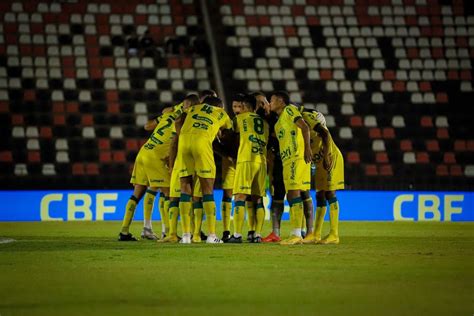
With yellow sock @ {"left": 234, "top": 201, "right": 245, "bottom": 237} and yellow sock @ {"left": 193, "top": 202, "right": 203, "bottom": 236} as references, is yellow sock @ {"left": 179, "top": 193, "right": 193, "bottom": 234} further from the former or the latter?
yellow sock @ {"left": 234, "top": 201, "right": 245, "bottom": 237}

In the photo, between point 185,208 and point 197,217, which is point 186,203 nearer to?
point 185,208

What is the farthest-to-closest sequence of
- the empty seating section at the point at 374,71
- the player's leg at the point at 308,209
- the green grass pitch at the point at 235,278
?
1. the empty seating section at the point at 374,71
2. the player's leg at the point at 308,209
3. the green grass pitch at the point at 235,278

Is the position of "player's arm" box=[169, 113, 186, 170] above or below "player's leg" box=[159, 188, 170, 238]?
above

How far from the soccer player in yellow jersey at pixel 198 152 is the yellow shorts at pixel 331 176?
4.93 ft

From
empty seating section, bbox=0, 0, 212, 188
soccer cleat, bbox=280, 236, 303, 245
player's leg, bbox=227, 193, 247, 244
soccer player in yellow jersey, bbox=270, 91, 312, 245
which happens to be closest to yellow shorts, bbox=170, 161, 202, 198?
player's leg, bbox=227, 193, 247, 244

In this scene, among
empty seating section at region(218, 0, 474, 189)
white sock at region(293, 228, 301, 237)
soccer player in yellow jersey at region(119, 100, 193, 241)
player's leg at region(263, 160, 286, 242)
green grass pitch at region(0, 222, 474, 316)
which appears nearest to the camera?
green grass pitch at region(0, 222, 474, 316)

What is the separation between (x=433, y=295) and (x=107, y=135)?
18606 millimetres

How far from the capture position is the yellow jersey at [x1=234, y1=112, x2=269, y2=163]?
13945 millimetres

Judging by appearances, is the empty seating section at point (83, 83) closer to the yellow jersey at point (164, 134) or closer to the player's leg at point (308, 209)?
the yellow jersey at point (164, 134)

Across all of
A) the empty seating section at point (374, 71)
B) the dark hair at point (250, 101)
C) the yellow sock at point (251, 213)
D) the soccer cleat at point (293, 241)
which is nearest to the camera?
→ the soccer cleat at point (293, 241)

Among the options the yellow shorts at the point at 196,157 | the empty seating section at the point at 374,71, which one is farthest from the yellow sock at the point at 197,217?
the empty seating section at the point at 374,71

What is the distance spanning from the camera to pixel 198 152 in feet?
44.4

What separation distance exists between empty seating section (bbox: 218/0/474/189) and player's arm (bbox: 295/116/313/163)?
39.2 feet

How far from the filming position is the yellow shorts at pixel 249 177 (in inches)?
544
